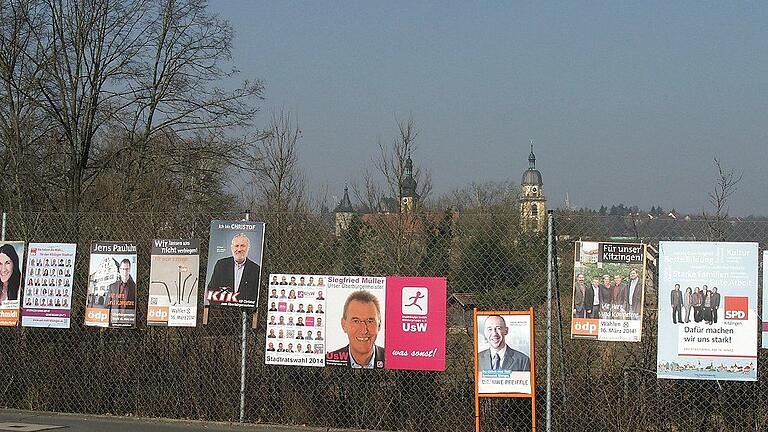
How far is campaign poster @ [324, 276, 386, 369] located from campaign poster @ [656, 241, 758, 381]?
2.52 m

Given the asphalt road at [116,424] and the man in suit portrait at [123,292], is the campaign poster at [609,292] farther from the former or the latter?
the man in suit portrait at [123,292]

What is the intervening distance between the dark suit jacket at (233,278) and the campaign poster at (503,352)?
7.77 feet

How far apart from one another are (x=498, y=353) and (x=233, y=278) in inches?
111

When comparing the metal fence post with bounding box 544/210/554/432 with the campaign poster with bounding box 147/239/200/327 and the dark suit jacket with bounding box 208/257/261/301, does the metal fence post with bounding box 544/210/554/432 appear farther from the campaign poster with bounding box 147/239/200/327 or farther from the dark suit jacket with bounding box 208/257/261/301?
the campaign poster with bounding box 147/239/200/327

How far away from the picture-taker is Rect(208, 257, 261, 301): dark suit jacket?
934cm

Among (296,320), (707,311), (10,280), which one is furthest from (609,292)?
(10,280)

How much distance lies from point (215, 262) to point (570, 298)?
11.6ft

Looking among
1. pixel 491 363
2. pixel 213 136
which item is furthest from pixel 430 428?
pixel 213 136

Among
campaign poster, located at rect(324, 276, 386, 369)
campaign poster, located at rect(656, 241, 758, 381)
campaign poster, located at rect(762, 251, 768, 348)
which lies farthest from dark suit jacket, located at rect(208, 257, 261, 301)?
campaign poster, located at rect(762, 251, 768, 348)

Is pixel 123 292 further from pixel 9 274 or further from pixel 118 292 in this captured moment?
pixel 9 274

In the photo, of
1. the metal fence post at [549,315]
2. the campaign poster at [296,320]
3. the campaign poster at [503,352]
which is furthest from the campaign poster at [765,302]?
the campaign poster at [296,320]

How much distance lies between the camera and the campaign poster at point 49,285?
33.8ft

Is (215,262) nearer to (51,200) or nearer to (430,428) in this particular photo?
(430,428)

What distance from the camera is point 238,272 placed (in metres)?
9.41
